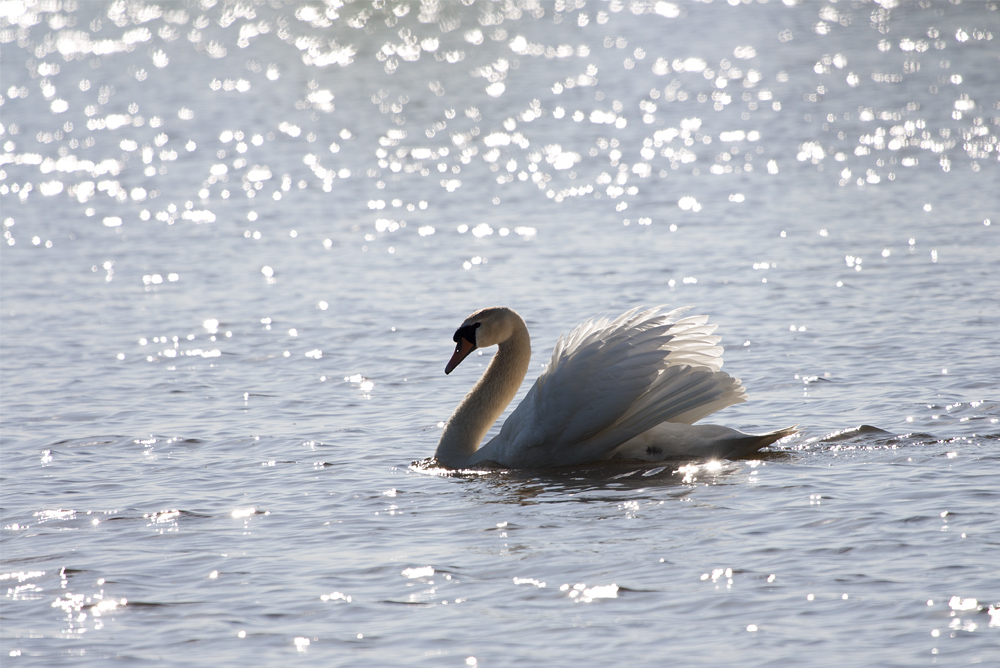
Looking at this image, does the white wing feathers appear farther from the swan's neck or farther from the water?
the swan's neck

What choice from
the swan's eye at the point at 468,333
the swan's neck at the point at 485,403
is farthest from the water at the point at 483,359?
the swan's eye at the point at 468,333

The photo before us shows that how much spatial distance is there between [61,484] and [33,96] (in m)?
26.8

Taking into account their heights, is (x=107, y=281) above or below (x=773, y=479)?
above

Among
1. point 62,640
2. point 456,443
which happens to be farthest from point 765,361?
point 62,640

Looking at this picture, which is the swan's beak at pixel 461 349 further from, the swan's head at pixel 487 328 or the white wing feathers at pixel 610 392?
the white wing feathers at pixel 610 392

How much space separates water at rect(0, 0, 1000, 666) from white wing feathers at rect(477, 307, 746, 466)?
237 mm

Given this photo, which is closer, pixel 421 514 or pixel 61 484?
pixel 421 514

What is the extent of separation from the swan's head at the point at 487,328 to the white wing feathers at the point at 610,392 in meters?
0.80

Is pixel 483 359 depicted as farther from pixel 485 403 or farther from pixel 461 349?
pixel 485 403

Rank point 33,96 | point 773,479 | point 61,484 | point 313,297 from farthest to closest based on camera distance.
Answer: point 33,96, point 313,297, point 61,484, point 773,479

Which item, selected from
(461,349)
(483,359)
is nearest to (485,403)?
(461,349)

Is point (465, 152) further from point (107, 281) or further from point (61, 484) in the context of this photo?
point (61, 484)

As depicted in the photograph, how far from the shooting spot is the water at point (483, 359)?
615 centimetres

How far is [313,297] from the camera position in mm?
14828
